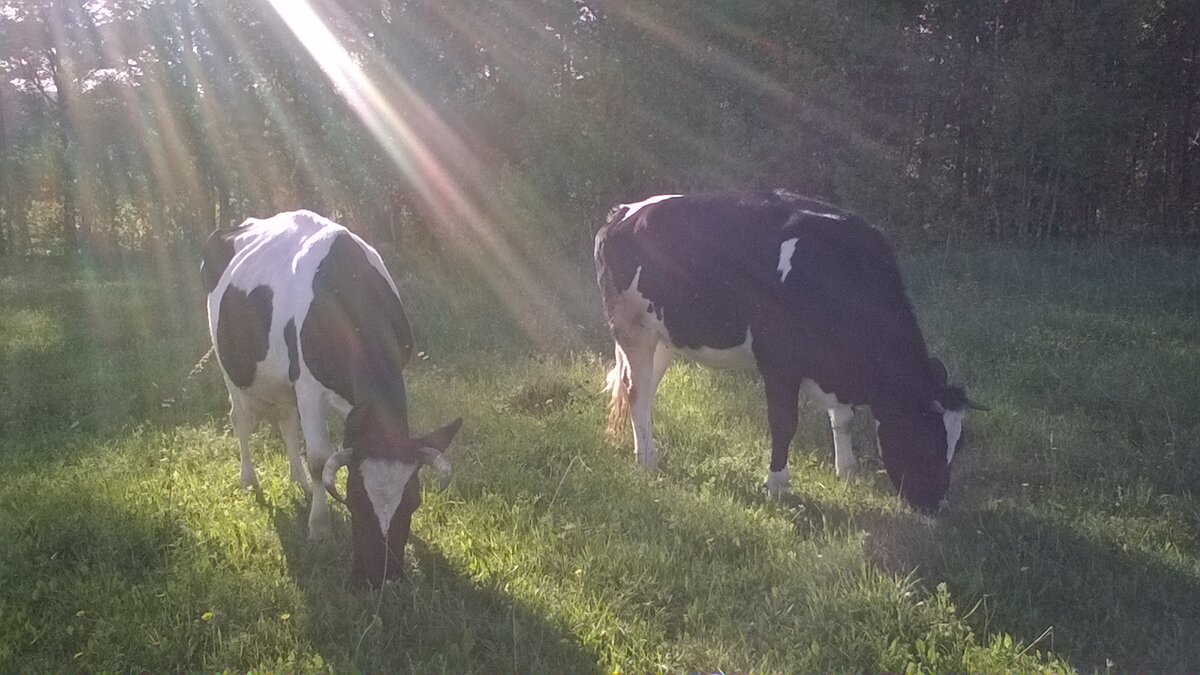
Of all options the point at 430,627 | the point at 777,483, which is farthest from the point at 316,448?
the point at 777,483

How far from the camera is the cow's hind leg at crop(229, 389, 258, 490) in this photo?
19.0 feet

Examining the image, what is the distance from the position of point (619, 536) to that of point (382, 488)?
1419 mm

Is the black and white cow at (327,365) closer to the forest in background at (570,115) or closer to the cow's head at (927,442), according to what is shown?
the cow's head at (927,442)

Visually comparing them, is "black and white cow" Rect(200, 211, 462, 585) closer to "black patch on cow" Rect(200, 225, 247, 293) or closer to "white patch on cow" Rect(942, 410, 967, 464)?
"black patch on cow" Rect(200, 225, 247, 293)

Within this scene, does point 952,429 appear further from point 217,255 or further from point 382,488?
point 217,255

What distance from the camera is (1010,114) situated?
64.2 feet

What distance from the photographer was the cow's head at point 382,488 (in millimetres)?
3979

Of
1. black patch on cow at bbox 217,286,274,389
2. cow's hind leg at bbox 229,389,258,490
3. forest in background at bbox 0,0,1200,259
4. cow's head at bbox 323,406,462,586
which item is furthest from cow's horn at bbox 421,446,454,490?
forest in background at bbox 0,0,1200,259

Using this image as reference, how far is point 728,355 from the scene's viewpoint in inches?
244

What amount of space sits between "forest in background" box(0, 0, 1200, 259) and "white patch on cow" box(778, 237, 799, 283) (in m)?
8.94

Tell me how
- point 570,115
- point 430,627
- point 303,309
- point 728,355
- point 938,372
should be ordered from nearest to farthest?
point 430,627 → point 303,309 → point 938,372 → point 728,355 → point 570,115

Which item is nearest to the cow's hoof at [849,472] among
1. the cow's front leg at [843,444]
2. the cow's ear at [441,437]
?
the cow's front leg at [843,444]

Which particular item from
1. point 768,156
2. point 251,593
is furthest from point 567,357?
point 768,156

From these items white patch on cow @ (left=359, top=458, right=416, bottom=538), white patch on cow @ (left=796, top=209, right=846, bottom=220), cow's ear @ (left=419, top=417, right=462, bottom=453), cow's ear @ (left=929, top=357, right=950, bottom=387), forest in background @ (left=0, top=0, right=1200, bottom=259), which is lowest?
forest in background @ (left=0, top=0, right=1200, bottom=259)
